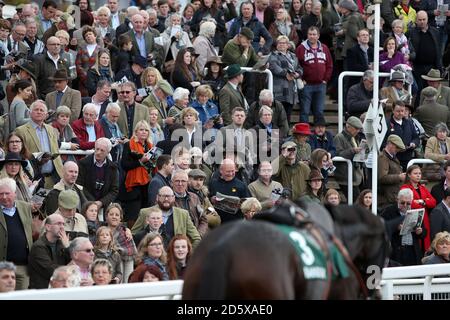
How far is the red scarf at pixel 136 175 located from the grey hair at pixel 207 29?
4175 millimetres

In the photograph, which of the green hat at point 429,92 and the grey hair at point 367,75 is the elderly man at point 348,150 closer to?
the grey hair at point 367,75

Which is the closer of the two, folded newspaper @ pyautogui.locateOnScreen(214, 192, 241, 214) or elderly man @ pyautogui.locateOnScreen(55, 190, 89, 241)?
elderly man @ pyautogui.locateOnScreen(55, 190, 89, 241)

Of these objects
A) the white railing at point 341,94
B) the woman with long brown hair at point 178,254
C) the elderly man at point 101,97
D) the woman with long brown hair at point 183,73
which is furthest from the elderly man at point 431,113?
the woman with long brown hair at point 178,254

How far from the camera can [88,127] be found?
48.0 ft

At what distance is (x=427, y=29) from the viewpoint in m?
20.5

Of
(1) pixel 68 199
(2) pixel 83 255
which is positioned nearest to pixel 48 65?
(1) pixel 68 199

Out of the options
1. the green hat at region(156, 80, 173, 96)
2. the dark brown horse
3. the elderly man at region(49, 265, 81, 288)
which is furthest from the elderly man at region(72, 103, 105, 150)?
the dark brown horse

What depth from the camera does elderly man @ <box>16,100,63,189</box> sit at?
44.9ft

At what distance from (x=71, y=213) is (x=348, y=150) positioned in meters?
4.64

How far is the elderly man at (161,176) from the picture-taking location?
13859 mm

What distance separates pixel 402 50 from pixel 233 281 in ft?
45.1

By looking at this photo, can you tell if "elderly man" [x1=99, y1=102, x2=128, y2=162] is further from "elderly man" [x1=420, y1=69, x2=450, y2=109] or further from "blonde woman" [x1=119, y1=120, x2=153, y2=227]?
"elderly man" [x1=420, y1=69, x2=450, y2=109]

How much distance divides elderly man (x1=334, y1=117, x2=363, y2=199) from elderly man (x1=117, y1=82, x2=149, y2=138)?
247cm

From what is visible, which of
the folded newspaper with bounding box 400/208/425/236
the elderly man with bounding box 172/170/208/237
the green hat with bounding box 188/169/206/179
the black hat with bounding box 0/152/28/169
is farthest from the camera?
the folded newspaper with bounding box 400/208/425/236
